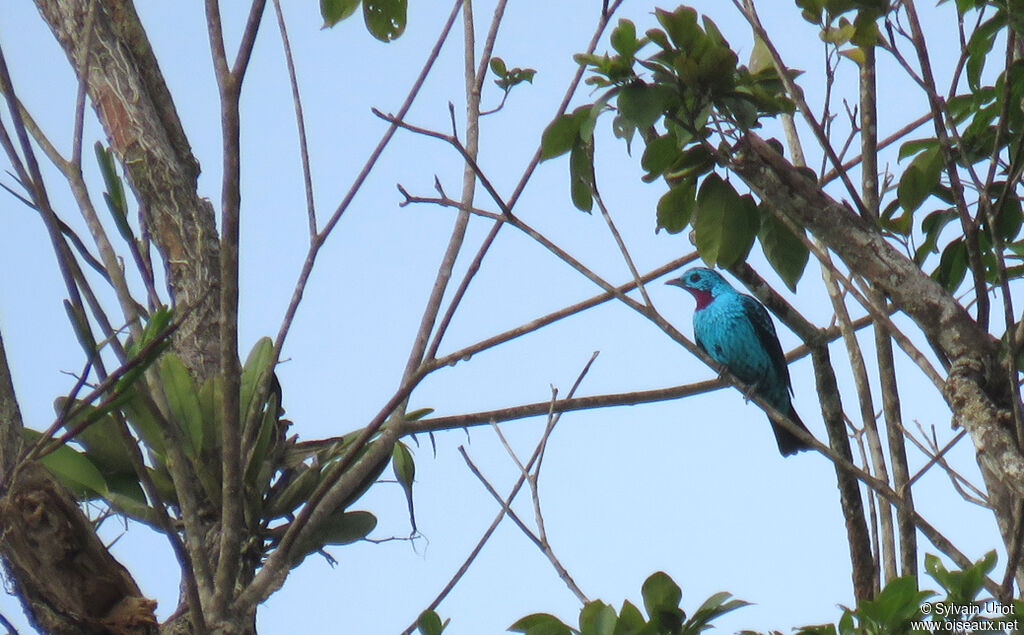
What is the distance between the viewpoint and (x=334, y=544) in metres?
3.45

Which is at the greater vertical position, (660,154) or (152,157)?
(152,157)

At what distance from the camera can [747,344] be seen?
6.59m

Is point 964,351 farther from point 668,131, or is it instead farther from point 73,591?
point 73,591

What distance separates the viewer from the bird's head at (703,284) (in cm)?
696

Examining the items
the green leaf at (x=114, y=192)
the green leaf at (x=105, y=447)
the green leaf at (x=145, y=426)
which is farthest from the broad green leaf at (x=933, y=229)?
the green leaf at (x=105, y=447)

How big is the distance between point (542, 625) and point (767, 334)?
14.2 ft

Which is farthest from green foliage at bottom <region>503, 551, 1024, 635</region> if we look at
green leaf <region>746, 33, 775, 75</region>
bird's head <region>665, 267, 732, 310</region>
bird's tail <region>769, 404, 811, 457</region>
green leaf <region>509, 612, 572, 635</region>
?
bird's head <region>665, 267, 732, 310</region>

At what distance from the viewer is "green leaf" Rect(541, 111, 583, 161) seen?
287 cm

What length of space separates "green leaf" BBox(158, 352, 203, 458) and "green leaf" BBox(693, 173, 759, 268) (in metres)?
1.52

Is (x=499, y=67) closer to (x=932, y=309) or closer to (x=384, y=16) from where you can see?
(x=384, y=16)

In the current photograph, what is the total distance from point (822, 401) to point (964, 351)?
2.35 feet

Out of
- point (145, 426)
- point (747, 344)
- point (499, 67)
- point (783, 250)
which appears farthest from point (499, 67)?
point (747, 344)

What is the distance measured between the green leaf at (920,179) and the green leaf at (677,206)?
598mm

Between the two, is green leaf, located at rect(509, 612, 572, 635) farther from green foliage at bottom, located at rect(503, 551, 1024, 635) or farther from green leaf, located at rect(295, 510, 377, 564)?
green leaf, located at rect(295, 510, 377, 564)
